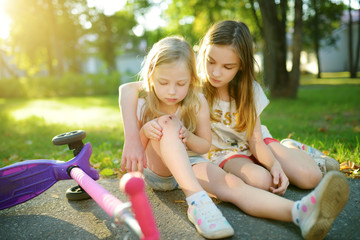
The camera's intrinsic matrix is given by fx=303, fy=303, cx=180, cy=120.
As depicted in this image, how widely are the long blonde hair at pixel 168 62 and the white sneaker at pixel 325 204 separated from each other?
0.81 metres

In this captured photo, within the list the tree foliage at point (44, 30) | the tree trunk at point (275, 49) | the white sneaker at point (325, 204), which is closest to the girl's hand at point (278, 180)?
the white sneaker at point (325, 204)

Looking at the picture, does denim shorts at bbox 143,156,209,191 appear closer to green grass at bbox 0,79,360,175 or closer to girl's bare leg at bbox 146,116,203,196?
girl's bare leg at bbox 146,116,203,196

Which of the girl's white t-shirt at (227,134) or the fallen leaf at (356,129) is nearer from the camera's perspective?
the girl's white t-shirt at (227,134)

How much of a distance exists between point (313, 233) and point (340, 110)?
5.38 metres

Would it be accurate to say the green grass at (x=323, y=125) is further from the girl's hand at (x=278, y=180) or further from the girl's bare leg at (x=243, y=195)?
the girl's bare leg at (x=243, y=195)

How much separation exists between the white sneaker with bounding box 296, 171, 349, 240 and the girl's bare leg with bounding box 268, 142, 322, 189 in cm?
75

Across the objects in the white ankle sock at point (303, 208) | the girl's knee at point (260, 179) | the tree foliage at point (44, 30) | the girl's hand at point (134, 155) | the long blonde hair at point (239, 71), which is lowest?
the girl's knee at point (260, 179)

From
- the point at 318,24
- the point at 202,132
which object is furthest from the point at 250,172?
the point at 318,24

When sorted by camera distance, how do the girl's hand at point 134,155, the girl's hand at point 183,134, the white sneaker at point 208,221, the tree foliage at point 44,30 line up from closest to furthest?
the white sneaker at point 208,221
the girl's hand at point 183,134
the girl's hand at point 134,155
the tree foliage at point 44,30

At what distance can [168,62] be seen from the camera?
5.52ft

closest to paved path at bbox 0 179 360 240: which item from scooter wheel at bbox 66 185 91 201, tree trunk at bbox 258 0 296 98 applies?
scooter wheel at bbox 66 185 91 201

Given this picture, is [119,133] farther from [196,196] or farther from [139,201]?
[139,201]

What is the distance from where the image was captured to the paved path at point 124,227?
Result: 146 centimetres

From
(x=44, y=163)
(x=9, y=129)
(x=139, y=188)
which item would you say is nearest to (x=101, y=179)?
(x=44, y=163)
